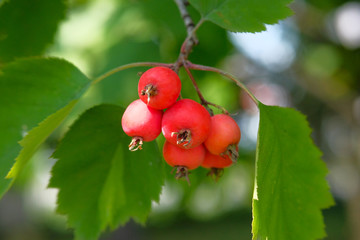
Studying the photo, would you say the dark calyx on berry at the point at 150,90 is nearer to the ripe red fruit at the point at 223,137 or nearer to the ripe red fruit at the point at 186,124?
the ripe red fruit at the point at 186,124

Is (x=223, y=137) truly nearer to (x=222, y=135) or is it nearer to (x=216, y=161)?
(x=222, y=135)

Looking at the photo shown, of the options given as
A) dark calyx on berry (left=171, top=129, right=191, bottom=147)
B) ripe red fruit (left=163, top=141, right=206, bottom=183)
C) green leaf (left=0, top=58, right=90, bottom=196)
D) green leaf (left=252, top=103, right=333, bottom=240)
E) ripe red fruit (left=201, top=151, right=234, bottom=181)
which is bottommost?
green leaf (left=252, top=103, right=333, bottom=240)

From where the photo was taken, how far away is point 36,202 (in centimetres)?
1692

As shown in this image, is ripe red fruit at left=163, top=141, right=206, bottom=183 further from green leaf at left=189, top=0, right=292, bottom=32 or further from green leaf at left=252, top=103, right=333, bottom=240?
green leaf at left=189, top=0, right=292, bottom=32

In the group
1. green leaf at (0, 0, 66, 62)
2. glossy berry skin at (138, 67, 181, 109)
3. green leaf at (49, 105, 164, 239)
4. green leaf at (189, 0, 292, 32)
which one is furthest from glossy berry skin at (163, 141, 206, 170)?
green leaf at (0, 0, 66, 62)

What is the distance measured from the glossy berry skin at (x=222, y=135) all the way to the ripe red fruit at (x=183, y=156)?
32 mm

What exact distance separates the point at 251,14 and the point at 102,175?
2.07 feet

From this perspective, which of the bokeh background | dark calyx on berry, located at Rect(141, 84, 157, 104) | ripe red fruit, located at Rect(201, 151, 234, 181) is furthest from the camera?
the bokeh background

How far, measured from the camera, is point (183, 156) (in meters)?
0.88

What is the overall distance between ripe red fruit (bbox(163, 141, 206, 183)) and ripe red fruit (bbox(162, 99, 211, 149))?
4 centimetres

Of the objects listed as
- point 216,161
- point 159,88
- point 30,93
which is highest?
point 30,93

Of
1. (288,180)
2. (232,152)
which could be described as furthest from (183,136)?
(288,180)

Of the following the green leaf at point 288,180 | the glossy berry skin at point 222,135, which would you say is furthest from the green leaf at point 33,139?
the green leaf at point 288,180

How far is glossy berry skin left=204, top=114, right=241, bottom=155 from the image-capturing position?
87 cm
